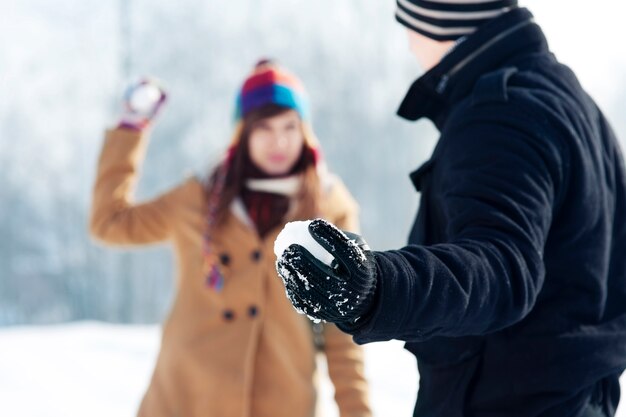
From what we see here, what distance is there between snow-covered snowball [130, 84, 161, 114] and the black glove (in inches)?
88.6

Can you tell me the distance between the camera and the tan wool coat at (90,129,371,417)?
2.77 metres

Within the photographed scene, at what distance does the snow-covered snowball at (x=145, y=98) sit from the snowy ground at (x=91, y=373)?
1.54 meters

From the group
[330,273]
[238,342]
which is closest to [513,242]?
[330,273]

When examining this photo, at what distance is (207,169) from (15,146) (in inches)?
689

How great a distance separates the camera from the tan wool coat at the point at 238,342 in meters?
2.77

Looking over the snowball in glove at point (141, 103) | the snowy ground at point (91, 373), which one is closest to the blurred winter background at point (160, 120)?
the snowy ground at point (91, 373)

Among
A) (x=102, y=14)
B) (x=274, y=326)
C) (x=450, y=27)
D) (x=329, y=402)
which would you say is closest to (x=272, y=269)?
(x=274, y=326)

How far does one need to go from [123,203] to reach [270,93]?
23.2 inches

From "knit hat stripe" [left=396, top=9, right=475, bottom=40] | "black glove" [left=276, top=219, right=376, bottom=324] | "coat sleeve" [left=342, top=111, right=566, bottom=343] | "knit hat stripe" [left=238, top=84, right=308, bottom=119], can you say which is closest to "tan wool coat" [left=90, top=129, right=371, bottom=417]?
"knit hat stripe" [left=238, top=84, right=308, bottom=119]

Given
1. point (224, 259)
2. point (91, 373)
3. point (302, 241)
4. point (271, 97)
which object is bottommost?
point (91, 373)

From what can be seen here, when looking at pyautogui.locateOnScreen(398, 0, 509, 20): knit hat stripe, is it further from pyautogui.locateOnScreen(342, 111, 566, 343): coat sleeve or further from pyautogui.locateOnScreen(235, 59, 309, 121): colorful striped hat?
pyautogui.locateOnScreen(235, 59, 309, 121): colorful striped hat

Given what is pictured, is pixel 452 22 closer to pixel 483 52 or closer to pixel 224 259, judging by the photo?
pixel 483 52

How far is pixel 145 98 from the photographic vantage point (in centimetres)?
321

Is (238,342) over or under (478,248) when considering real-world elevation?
under
